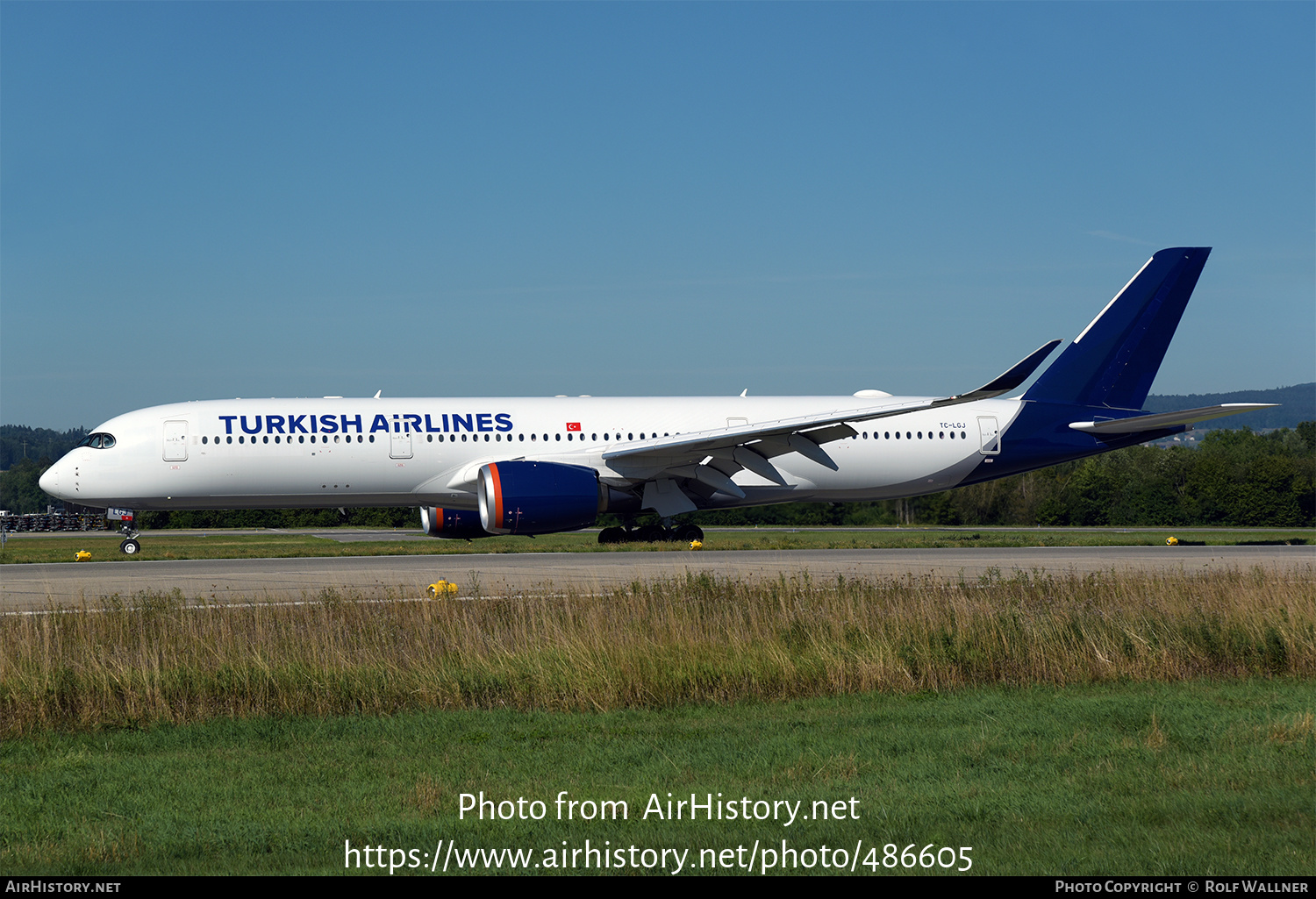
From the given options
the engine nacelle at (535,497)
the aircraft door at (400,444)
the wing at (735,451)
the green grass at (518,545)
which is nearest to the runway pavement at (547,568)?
the engine nacelle at (535,497)

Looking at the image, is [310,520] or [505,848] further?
[310,520]

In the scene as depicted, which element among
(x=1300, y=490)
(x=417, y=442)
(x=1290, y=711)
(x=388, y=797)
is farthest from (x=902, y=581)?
(x=1300, y=490)

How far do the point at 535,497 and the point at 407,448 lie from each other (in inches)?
173

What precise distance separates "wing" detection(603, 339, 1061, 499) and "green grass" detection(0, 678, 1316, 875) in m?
16.0

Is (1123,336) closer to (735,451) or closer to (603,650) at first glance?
(735,451)

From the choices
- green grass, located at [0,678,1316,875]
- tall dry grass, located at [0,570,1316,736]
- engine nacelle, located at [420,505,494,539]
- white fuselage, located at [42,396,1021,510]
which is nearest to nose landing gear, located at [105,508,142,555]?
white fuselage, located at [42,396,1021,510]

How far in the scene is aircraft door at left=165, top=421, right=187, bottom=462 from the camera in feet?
85.6

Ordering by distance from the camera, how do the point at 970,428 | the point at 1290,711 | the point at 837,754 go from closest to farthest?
the point at 837,754, the point at 1290,711, the point at 970,428

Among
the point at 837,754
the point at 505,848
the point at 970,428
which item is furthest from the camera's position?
the point at 970,428

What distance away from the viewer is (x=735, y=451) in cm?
2594

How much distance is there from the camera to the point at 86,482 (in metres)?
26.2

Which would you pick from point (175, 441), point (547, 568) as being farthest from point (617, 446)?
point (175, 441)
